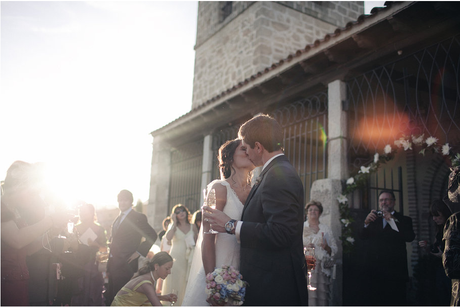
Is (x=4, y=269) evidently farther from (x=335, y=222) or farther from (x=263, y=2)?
(x=263, y=2)

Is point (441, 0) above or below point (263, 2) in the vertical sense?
below

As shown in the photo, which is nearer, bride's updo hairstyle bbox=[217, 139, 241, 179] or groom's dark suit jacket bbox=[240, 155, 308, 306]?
groom's dark suit jacket bbox=[240, 155, 308, 306]

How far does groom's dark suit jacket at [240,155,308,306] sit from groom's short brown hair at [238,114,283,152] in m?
0.20

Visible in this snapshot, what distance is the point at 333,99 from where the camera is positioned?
6.40 meters

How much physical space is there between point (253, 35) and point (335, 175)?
778 centimetres

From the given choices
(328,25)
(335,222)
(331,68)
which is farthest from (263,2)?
(335,222)

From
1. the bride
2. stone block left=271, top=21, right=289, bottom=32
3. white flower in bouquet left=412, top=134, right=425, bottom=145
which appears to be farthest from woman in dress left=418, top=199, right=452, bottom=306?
stone block left=271, top=21, right=289, bottom=32

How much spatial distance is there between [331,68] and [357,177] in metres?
2.02

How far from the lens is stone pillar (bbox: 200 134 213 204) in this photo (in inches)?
386

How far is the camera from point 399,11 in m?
4.90

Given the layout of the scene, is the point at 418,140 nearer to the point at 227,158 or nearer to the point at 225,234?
A: the point at 227,158

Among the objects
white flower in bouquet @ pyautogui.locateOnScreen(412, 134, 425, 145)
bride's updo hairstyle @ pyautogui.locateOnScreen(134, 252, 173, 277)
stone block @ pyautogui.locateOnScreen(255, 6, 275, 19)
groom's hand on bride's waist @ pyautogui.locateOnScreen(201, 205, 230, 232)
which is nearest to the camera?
groom's hand on bride's waist @ pyautogui.locateOnScreen(201, 205, 230, 232)

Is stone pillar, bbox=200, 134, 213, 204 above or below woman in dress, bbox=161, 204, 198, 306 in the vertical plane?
above

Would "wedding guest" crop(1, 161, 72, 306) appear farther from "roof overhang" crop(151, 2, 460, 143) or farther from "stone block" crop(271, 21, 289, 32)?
"stone block" crop(271, 21, 289, 32)
